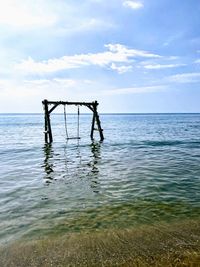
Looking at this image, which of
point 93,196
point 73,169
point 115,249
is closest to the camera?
point 115,249

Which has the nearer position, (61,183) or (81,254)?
(81,254)

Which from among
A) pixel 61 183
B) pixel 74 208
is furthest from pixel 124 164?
pixel 74 208

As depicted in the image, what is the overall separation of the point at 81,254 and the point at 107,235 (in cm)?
105

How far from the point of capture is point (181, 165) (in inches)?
615

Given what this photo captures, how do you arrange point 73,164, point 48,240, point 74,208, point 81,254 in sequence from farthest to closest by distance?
point 73,164, point 74,208, point 48,240, point 81,254

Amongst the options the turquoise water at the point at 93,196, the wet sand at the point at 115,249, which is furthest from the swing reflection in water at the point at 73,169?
the wet sand at the point at 115,249

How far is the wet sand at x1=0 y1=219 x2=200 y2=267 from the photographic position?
5555 mm

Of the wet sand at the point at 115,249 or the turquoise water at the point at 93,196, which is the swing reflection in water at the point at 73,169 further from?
the wet sand at the point at 115,249

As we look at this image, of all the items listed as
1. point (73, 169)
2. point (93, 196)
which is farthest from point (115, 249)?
point (73, 169)

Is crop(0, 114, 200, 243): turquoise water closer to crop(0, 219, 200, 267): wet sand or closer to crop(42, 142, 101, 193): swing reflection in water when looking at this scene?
crop(42, 142, 101, 193): swing reflection in water

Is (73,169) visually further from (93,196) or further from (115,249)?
(115,249)

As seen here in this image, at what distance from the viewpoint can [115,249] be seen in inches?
239

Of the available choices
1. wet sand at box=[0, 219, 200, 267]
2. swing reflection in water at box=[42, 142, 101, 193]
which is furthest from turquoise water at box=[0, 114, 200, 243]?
wet sand at box=[0, 219, 200, 267]

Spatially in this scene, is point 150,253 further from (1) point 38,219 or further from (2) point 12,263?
(1) point 38,219
